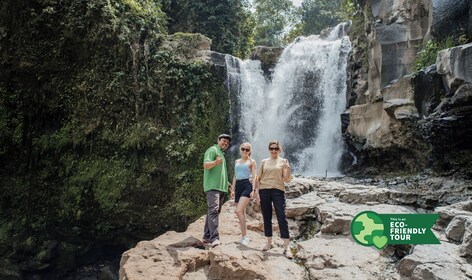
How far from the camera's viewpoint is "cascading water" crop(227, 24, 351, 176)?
44.9 feet

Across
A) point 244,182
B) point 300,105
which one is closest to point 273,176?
point 244,182

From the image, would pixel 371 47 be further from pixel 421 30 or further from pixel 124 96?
pixel 124 96

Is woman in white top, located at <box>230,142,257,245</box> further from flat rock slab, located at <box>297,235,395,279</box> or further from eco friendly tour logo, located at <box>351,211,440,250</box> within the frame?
eco friendly tour logo, located at <box>351,211,440,250</box>

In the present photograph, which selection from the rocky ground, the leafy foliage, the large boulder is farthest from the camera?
the leafy foliage

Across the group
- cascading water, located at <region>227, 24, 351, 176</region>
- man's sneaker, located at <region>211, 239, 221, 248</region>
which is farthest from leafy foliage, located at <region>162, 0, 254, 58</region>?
man's sneaker, located at <region>211, 239, 221, 248</region>

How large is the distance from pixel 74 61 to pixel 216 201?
9.47 meters

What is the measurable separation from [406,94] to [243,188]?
687 cm

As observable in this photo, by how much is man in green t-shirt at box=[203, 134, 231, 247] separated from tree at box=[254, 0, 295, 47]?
2648cm

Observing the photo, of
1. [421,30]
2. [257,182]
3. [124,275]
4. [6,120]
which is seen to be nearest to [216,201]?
[257,182]

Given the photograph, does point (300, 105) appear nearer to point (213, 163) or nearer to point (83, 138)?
point (83, 138)

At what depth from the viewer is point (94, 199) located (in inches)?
449

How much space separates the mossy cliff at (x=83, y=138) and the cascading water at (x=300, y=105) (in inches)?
124

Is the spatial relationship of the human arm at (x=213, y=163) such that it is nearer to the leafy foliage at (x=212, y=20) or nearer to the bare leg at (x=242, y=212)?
the bare leg at (x=242, y=212)

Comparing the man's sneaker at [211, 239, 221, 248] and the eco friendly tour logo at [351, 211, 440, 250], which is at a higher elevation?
the eco friendly tour logo at [351, 211, 440, 250]
